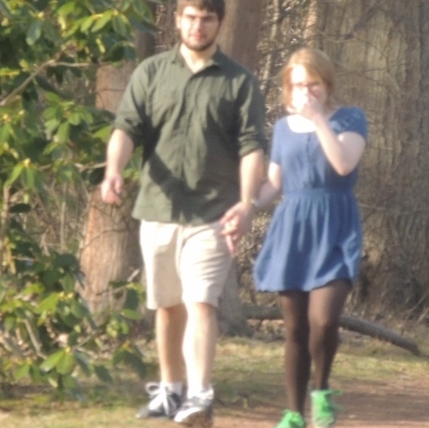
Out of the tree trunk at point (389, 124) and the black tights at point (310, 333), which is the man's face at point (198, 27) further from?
the tree trunk at point (389, 124)

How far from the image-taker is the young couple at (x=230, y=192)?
598 centimetres

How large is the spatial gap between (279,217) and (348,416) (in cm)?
137

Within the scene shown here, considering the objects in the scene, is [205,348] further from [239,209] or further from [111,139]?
[111,139]

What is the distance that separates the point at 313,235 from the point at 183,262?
62 centimetres

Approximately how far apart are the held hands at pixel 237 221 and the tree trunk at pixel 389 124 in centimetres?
553

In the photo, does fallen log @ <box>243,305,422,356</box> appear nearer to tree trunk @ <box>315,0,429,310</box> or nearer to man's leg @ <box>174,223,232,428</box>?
tree trunk @ <box>315,0,429,310</box>

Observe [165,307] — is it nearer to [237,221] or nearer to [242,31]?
[237,221]

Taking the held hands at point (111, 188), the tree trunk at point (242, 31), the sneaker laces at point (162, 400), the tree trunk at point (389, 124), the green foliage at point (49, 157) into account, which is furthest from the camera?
the tree trunk at point (389, 124)

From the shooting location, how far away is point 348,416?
6.94 metres

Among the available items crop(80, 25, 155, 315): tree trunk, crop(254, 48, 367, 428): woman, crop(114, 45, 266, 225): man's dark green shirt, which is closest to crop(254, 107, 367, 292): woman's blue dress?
crop(254, 48, 367, 428): woman

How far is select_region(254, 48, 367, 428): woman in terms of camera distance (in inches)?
234

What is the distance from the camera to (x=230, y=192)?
6.21 meters

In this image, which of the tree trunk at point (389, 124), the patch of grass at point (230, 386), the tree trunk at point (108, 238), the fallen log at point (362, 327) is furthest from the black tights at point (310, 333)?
the tree trunk at point (389, 124)

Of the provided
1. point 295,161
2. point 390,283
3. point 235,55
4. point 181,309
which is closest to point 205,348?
point 181,309
